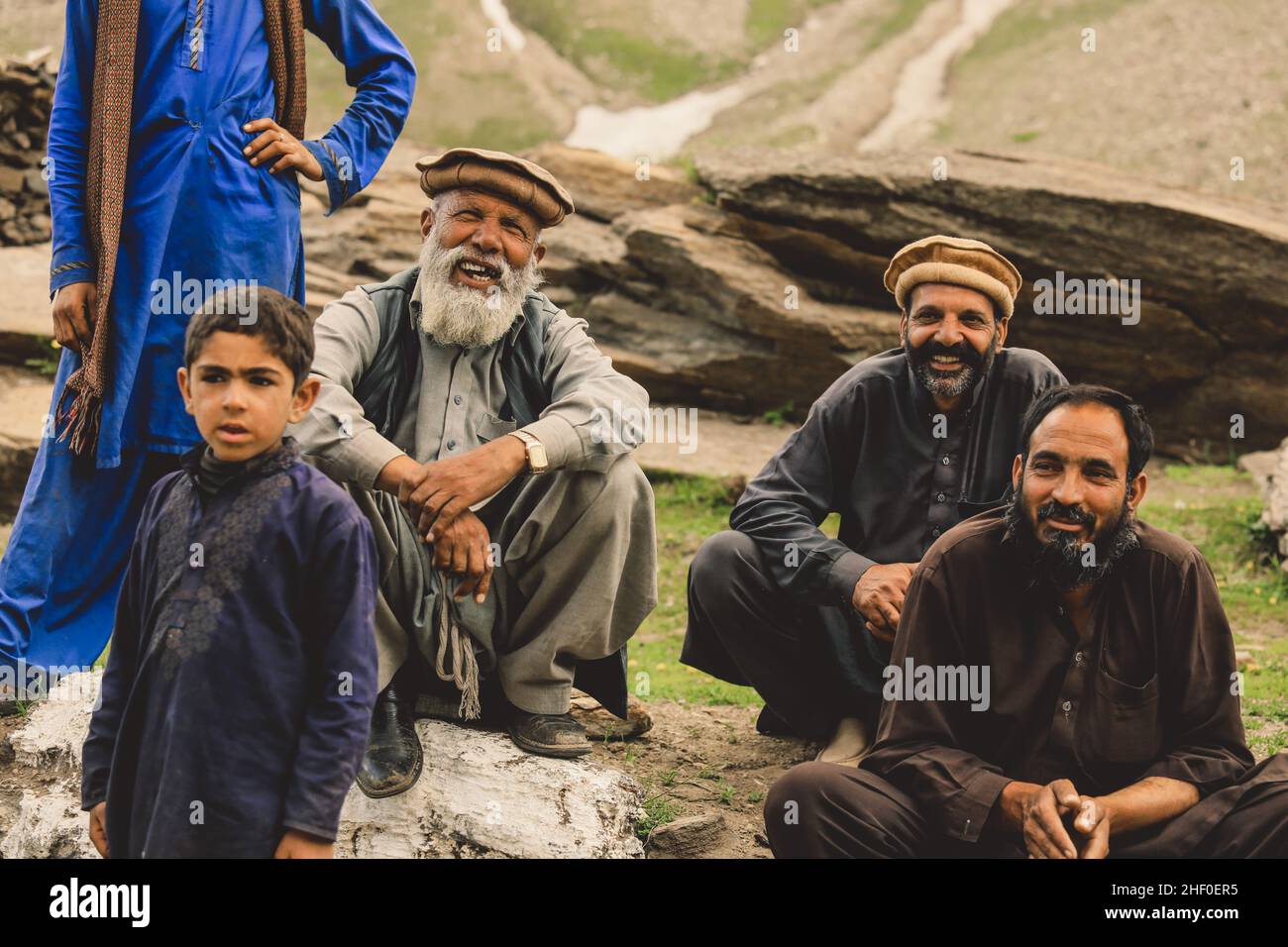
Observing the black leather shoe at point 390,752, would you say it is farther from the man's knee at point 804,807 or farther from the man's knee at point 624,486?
the man's knee at point 804,807

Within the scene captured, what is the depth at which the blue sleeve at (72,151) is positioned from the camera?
4.36 meters

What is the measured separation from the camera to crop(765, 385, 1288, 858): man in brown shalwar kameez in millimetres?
3332

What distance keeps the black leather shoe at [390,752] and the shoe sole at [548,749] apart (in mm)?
289

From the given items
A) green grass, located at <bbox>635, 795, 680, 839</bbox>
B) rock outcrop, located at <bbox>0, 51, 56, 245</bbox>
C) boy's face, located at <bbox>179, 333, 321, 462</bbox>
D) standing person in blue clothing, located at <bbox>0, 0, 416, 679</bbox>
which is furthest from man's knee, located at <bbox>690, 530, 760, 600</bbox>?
rock outcrop, located at <bbox>0, 51, 56, 245</bbox>

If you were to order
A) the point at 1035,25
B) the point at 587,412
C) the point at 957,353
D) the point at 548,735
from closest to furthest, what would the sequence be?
1. the point at 587,412
2. the point at 548,735
3. the point at 957,353
4. the point at 1035,25

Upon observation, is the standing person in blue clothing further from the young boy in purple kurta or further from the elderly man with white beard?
the young boy in purple kurta

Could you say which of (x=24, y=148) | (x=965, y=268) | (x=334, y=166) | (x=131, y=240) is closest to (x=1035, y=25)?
(x=24, y=148)

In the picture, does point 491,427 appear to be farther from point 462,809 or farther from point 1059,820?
point 1059,820

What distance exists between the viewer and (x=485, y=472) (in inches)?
150

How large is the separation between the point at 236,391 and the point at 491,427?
1365mm

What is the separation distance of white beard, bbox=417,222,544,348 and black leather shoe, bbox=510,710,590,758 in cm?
115

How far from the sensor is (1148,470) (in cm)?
994

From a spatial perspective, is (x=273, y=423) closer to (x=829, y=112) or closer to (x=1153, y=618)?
(x=1153, y=618)

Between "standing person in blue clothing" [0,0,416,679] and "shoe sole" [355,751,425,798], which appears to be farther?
"standing person in blue clothing" [0,0,416,679]
